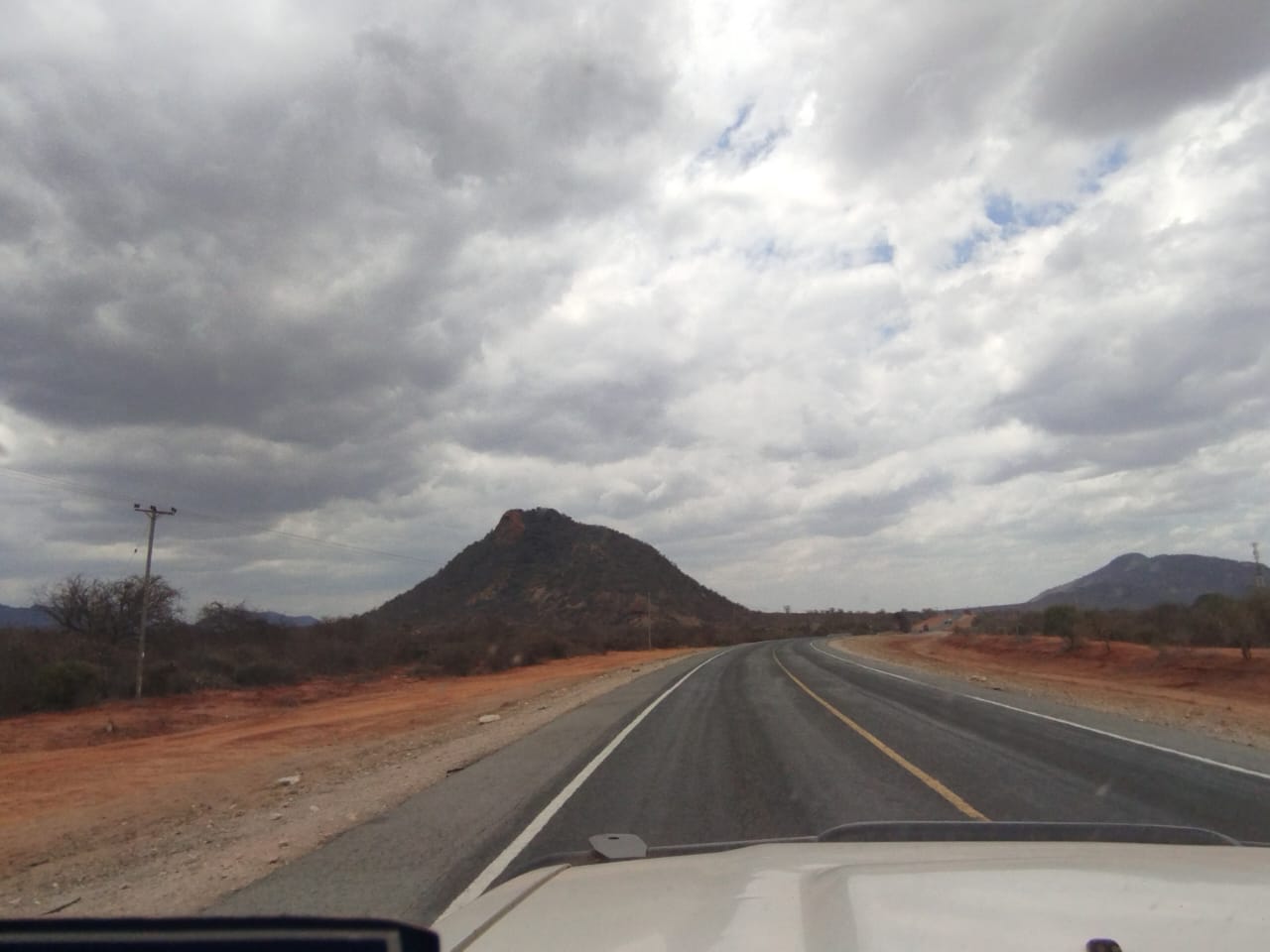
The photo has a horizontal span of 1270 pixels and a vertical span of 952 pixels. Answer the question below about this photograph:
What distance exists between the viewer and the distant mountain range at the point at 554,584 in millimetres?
115188

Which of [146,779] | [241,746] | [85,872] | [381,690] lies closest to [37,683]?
[381,690]

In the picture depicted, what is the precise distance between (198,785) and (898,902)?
12745 mm

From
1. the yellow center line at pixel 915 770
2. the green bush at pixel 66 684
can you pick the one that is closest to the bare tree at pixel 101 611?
the green bush at pixel 66 684

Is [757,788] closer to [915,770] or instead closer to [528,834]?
[915,770]

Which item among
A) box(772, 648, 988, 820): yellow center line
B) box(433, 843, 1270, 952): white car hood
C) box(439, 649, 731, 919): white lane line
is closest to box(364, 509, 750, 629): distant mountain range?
box(772, 648, 988, 820): yellow center line

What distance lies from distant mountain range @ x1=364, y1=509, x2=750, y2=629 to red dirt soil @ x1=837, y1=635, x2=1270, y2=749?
71.9 m

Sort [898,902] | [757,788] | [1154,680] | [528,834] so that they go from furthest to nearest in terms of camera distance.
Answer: [1154,680] < [757,788] < [528,834] < [898,902]

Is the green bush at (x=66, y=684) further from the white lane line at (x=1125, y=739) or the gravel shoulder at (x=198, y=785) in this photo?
the white lane line at (x=1125, y=739)

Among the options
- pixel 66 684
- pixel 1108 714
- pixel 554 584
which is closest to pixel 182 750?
pixel 66 684

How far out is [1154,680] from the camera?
28.0m

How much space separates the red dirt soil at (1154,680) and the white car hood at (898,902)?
38.7 ft

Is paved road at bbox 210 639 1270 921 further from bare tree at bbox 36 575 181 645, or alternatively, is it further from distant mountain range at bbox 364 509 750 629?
distant mountain range at bbox 364 509 750 629

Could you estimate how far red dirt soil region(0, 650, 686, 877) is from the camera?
1113 cm

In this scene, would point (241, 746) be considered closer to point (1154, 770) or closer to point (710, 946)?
point (1154, 770)
